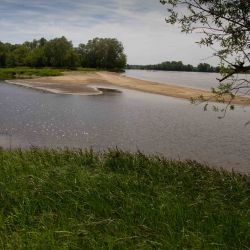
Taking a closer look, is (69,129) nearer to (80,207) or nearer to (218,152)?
(218,152)

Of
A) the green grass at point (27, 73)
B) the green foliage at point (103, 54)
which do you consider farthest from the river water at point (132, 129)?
the green foliage at point (103, 54)

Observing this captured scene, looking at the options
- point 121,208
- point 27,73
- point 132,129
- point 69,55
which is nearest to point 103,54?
point 69,55

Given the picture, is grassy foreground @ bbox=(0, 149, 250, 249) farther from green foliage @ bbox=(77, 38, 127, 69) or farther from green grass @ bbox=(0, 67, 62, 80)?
green foliage @ bbox=(77, 38, 127, 69)

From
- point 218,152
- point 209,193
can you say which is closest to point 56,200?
point 209,193

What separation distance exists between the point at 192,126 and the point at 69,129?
9330mm

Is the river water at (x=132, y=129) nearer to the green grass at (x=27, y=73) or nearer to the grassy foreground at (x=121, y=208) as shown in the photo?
the grassy foreground at (x=121, y=208)

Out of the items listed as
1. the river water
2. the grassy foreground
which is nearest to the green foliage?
the river water

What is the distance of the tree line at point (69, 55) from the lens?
147 m

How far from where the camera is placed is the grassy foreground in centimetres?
799

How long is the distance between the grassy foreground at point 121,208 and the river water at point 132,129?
753cm

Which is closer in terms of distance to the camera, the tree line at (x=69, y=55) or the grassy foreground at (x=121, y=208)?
the grassy foreground at (x=121, y=208)

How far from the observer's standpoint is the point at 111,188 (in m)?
11.4

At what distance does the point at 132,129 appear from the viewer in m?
30.4

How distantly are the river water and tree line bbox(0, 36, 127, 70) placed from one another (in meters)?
101
